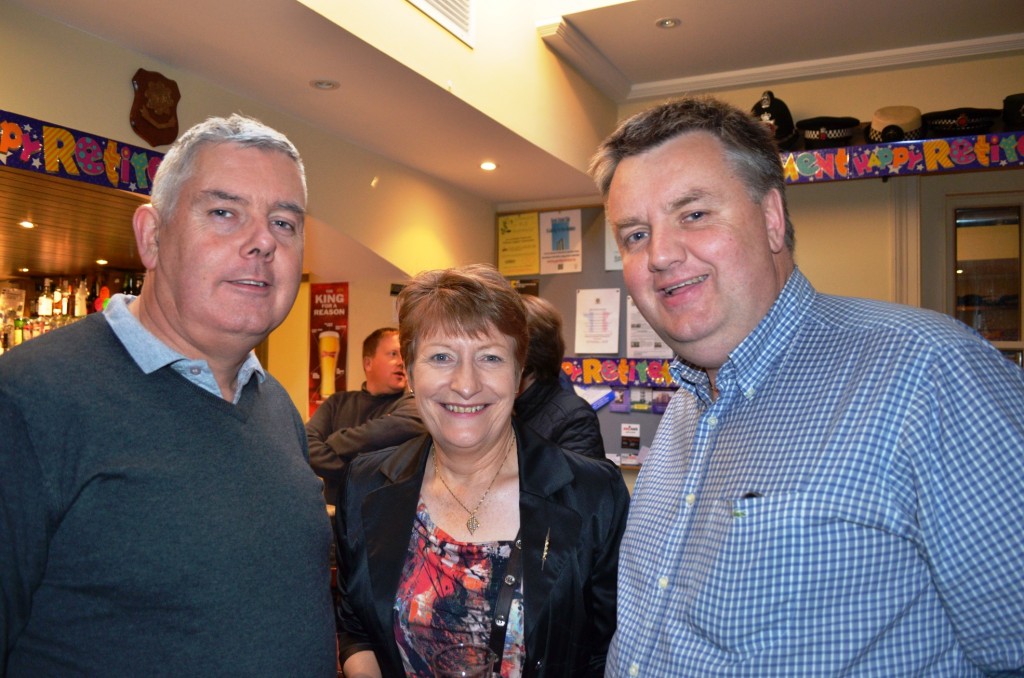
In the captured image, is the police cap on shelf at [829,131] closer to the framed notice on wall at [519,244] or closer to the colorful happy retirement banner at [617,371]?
the colorful happy retirement banner at [617,371]

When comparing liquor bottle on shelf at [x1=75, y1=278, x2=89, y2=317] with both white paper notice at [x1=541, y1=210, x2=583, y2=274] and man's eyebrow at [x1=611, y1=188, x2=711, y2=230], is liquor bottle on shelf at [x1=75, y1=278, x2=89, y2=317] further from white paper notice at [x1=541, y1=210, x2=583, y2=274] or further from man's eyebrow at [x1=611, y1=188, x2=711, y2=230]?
man's eyebrow at [x1=611, y1=188, x2=711, y2=230]

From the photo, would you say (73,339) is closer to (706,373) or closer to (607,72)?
(706,373)

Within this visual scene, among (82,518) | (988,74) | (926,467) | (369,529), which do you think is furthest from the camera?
(988,74)

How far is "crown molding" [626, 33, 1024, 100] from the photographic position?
4000 mm

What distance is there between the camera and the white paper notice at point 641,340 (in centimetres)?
466

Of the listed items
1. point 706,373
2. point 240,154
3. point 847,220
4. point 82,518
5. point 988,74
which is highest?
point 988,74

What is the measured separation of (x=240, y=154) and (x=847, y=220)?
383cm

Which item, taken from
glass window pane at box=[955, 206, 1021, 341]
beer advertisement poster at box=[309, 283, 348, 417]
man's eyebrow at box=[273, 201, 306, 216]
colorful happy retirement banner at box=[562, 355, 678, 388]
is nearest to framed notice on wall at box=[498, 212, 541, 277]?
colorful happy retirement banner at box=[562, 355, 678, 388]

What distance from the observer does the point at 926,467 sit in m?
0.97

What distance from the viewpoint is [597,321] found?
15.9ft

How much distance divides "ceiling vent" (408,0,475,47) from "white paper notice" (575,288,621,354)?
202 centimetres

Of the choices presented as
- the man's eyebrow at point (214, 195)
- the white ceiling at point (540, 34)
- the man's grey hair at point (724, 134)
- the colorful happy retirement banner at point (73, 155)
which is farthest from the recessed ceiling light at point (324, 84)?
the man's grey hair at point (724, 134)

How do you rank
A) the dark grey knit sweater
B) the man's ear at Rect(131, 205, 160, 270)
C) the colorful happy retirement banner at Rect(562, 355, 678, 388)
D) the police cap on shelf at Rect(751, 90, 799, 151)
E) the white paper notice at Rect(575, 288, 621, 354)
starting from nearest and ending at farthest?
the dark grey knit sweater < the man's ear at Rect(131, 205, 160, 270) < the police cap on shelf at Rect(751, 90, 799, 151) < the colorful happy retirement banner at Rect(562, 355, 678, 388) < the white paper notice at Rect(575, 288, 621, 354)

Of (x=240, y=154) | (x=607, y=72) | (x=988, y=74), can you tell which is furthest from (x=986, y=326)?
(x=240, y=154)
